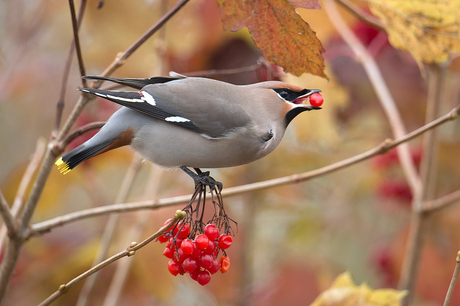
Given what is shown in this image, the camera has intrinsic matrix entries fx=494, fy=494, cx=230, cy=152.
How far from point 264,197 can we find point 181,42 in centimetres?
131

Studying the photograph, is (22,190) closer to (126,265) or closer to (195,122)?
(126,265)

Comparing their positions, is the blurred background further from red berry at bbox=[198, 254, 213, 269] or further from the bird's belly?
red berry at bbox=[198, 254, 213, 269]

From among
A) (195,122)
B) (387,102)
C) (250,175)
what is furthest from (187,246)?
(250,175)

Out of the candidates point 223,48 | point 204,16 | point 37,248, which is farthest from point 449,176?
point 37,248

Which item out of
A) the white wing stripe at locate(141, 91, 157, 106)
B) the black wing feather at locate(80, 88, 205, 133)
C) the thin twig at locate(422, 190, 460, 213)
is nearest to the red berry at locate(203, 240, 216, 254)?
the black wing feather at locate(80, 88, 205, 133)

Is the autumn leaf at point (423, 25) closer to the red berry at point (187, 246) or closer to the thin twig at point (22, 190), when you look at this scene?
the red berry at point (187, 246)

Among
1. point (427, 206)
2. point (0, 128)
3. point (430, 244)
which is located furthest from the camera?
point (0, 128)

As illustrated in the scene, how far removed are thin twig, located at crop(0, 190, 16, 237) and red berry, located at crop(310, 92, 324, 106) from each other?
1.14 metres

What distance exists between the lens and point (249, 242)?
11.5 ft

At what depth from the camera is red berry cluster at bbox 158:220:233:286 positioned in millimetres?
1568

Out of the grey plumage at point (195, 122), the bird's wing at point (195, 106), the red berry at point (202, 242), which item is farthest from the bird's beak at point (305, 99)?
the red berry at point (202, 242)

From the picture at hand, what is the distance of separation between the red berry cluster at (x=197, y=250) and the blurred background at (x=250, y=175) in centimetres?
128

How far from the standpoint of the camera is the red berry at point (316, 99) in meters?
1.86

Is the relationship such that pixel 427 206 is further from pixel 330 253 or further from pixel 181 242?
pixel 330 253
